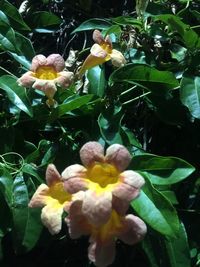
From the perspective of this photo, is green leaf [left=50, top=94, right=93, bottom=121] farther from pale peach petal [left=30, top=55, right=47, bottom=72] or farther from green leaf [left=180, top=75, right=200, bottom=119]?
green leaf [left=180, top=75, right=200, bottom=119]

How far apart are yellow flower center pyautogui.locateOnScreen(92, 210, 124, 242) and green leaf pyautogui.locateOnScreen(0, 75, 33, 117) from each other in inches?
17.0

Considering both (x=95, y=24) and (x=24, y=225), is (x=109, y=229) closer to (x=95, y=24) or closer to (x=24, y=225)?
(x=24, y=225)

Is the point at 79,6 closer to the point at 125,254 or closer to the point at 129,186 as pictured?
the point at 125,254

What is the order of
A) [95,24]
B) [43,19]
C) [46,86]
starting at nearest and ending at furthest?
[46,86] → [95,24] → [43,19]

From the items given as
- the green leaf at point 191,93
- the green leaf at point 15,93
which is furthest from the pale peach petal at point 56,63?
the green leaf at point 191,93

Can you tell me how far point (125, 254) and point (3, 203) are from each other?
0.38 meters

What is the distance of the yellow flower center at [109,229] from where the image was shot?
1336mm

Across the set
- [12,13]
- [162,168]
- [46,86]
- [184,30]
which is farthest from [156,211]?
[12,13]

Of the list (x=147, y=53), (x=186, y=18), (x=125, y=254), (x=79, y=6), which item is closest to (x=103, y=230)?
(x=125, y=254)

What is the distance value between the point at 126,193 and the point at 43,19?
0.94m

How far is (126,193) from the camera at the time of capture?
4.26 ft

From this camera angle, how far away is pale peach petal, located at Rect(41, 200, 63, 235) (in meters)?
1.39

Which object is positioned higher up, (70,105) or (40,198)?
(70,105)

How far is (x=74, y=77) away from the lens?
5.72 feet
